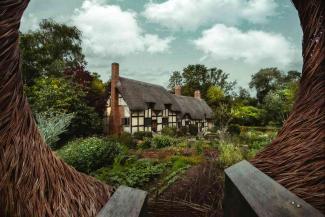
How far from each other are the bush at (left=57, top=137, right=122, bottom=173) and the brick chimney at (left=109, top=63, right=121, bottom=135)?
1027 cm

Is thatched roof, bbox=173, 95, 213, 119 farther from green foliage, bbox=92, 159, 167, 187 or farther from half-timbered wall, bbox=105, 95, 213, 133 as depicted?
green foliage, bbox=92, 159, 167, 187

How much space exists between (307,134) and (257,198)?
23 centimetres

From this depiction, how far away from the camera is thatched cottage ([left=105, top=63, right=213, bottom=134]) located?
22.0 metres

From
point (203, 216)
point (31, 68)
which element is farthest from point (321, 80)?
point (31, 68)

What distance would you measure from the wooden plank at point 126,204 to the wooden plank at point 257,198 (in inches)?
7.9

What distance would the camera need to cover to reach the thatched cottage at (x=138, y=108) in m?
22.0

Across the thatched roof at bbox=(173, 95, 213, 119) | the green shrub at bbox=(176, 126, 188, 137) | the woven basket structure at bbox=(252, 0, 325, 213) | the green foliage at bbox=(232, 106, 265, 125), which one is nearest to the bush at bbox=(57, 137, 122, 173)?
the woven basket structure at bbox=(252, 0, 325, 213)

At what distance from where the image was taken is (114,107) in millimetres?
22359

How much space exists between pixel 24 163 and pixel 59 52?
29.6m

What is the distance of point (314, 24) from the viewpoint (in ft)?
2.49

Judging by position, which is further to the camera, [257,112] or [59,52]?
[257,112]

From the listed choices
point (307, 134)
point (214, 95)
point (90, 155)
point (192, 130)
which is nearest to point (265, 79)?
point (214, 95)

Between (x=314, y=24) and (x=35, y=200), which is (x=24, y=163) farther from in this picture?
(x=314, y=24)

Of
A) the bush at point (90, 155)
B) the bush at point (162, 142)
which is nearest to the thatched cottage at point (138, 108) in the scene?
the bush at point (162, 142)
